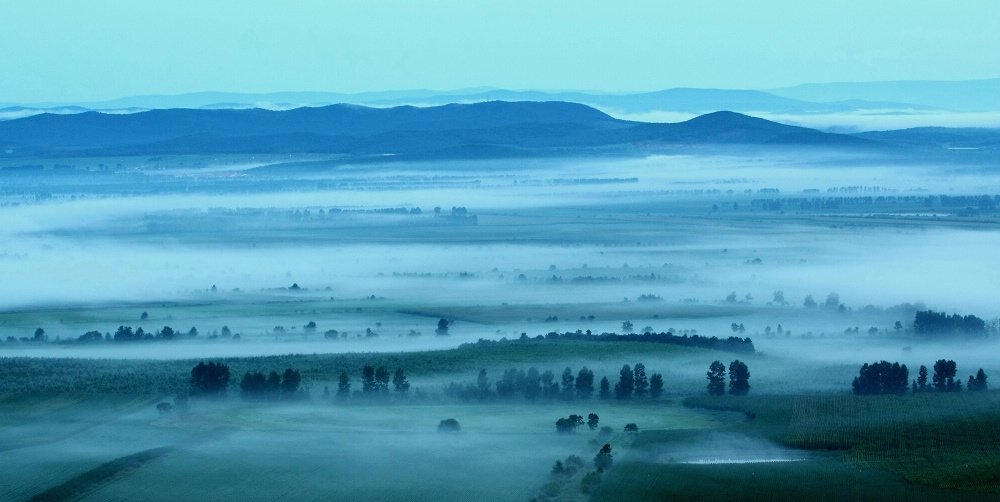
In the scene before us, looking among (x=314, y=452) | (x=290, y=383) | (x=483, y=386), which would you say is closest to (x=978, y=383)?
(x=483, y=386)

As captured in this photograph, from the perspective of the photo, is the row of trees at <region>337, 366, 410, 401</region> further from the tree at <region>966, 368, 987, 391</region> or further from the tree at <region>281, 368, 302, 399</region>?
the tree at <region>966, 368, 987, 391</region>

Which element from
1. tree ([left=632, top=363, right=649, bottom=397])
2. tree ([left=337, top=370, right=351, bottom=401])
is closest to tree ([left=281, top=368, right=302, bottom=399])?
tree ([left=337, top=370, right=351, bottom=401])

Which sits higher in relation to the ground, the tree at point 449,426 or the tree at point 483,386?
the tree at point 483,386

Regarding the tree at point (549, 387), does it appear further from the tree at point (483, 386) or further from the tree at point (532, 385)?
the tree at point (483, 386)

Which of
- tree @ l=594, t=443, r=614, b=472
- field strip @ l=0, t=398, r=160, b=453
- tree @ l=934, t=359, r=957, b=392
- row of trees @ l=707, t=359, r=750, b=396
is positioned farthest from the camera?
tree @ l=934, t=359, r=957, b=392

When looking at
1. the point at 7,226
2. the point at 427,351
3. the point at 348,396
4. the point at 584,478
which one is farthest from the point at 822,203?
the point at 584,478

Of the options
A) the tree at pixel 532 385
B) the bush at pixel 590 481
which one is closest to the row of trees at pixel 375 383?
the tree at pixel 532 385

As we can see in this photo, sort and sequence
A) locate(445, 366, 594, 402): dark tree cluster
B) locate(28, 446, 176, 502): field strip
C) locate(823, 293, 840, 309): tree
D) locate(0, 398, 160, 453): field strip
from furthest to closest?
locate(823, 293, 840, 309): tree < locate(445, 366, 594, 402): dark tree cluster < locate(0, 398, 160, 453): field strip < locate(28, 446, 176, 502): field strip
